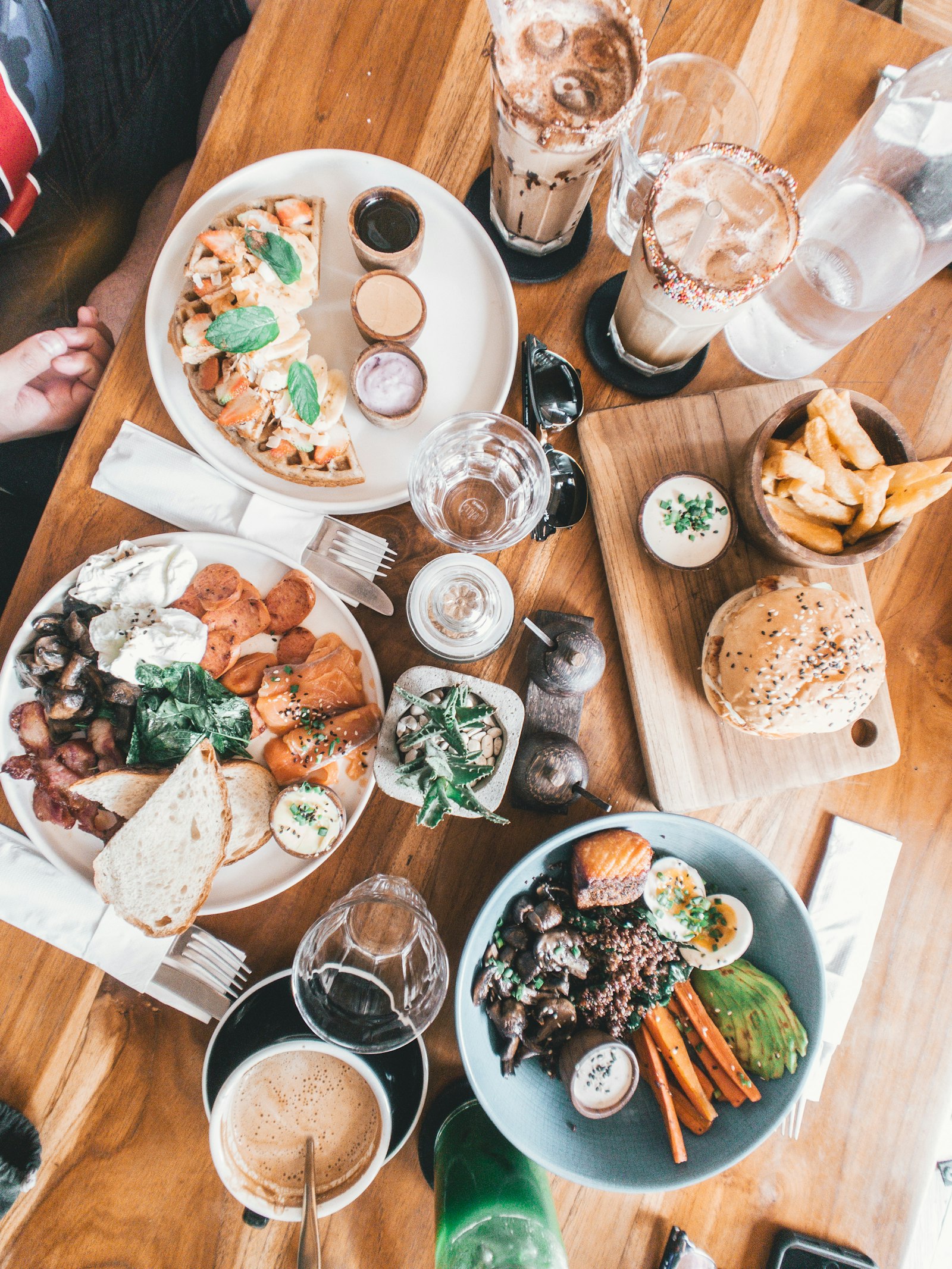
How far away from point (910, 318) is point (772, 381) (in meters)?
0.34

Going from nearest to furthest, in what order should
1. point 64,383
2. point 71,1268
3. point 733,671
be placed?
point 733,671
point 71,1268
point 64,383

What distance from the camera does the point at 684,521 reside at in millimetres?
1317

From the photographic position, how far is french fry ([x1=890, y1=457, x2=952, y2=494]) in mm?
1090

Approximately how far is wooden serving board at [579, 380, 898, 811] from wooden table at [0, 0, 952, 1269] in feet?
0.21

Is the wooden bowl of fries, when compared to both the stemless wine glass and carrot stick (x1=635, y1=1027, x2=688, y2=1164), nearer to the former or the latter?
the stemless wine glass

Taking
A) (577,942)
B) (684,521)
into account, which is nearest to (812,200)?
(684,521)

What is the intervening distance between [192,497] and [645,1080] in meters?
1.44

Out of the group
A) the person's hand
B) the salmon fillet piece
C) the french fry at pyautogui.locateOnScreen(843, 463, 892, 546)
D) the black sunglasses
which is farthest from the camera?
the person's hand

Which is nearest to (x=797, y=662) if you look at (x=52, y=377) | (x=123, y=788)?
(x=123, y=788)

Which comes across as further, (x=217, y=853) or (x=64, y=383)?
(x=64, y=383)

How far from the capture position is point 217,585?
4.36 ft

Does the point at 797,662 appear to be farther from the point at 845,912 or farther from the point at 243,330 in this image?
the point at 243,330

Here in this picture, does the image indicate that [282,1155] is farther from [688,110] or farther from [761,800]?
[688,110]

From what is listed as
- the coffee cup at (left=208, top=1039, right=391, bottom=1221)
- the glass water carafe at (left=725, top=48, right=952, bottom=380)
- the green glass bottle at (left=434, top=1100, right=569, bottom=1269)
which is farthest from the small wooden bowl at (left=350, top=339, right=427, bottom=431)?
the green glass bottle at (left=434, top=1100, right=569, bottom=1269)
